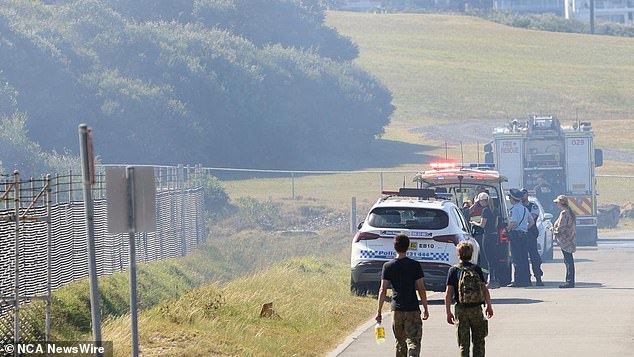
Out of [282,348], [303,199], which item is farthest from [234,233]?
[282,348]

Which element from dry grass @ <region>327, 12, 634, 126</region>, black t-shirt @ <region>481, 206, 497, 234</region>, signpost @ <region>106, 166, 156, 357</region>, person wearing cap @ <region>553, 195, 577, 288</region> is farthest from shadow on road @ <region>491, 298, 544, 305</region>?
dry grass @ <region>327, 12, 634, 126</region>

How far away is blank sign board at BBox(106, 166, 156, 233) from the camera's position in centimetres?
1205

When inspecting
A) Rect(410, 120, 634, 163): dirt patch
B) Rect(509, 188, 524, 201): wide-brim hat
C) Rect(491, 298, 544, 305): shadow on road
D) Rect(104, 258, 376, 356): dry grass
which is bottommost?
Rect(491, 298, 544, 305): shadow on road

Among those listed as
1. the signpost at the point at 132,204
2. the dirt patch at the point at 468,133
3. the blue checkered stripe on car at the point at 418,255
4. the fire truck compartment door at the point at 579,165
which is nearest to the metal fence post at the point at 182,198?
the blue checkered stripe on car at the point at 418,255

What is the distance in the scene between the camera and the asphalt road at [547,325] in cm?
1550

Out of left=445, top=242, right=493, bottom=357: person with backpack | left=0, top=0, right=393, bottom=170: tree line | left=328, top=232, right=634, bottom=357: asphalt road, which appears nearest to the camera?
left=445, top=242, right=493, bottom=357: person with backpack

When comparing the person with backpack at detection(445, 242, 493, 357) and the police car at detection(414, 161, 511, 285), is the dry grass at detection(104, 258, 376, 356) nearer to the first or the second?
the person with backpack at detection(445, 242, 493, 357)

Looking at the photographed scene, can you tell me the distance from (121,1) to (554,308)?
5470 centimetres

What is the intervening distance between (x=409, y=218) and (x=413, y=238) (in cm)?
44

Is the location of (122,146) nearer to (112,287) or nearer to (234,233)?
(234,233)

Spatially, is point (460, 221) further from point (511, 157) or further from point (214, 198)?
point (214, 198)

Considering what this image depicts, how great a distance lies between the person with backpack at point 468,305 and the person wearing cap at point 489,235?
35.4 ft

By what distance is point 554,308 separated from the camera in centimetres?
2005

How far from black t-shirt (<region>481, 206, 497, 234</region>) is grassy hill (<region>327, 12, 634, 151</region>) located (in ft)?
151
